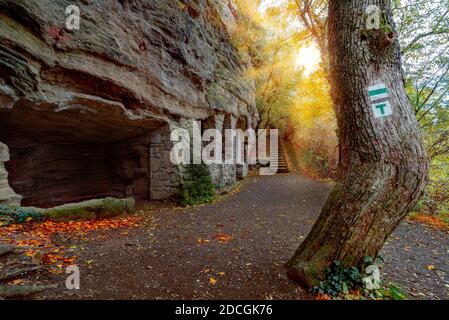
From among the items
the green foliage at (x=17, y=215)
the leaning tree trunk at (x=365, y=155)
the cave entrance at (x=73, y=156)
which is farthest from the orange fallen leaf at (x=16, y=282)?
the cave entrance at (x=73, y=156)

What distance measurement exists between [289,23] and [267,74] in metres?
6.71

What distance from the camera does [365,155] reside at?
2.28 meters

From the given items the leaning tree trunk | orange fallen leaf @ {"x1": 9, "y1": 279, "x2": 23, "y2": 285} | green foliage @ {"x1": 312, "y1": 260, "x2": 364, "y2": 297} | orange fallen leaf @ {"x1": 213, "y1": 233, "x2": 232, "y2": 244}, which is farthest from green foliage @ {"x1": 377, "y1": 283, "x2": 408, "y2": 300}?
orange fallen leaf @ {"x1": 9, "y1": 279, "x2": 23, "y2": 285}

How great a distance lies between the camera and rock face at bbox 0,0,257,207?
3914 millimetres

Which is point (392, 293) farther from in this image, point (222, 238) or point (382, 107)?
point (222, 238)

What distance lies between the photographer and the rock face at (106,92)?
3.91 meters

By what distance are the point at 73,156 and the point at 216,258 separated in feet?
21.3

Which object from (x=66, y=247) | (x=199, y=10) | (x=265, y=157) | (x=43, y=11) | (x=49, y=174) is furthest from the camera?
(x=265, y=157)

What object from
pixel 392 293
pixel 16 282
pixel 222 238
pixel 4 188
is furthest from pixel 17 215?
pixel 392 293

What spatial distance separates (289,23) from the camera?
25.5 ft

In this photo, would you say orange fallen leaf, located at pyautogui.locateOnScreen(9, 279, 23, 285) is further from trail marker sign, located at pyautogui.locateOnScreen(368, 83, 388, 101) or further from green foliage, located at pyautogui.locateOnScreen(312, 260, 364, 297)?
trail marker sign, located at pyautogui.locateOnScreen(368, 83, 388, 101)

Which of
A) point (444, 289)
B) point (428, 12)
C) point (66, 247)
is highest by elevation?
point (428, 12)

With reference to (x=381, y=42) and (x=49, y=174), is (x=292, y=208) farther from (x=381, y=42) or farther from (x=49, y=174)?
(x=49, y=174)

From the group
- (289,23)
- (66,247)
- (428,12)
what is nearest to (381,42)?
(66,247)
